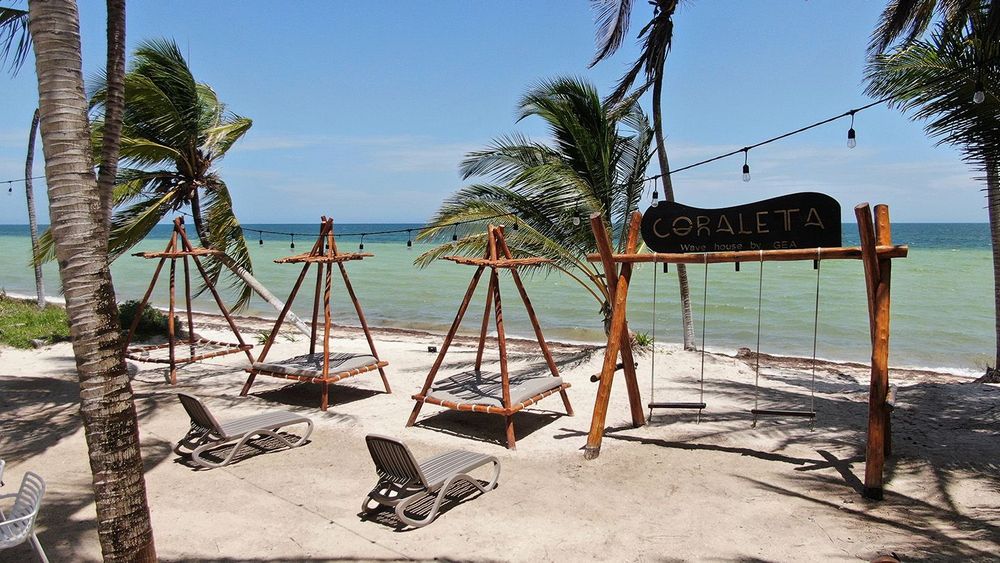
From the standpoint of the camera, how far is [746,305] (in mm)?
23281

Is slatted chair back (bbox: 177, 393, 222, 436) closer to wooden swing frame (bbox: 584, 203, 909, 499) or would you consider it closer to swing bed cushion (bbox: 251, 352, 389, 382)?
swing bed cushion (bbox: 251, 352, 389, 382)

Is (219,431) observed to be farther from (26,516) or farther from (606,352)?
(606,352)

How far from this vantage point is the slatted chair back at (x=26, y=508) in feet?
12.9

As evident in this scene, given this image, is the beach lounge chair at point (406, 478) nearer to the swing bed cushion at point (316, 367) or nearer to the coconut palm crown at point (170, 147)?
the swing bed cushion at point (316, 367)

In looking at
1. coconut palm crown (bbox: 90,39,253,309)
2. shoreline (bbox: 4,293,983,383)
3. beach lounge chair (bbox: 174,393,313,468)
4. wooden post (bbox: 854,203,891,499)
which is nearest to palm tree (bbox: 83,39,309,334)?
coconut palm crown (bbox: 90,39,253,309)

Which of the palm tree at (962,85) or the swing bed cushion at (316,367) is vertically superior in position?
the palm tree at (962,85)

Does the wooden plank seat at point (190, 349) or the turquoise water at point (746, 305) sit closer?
the wooden plank seat at point (190, 349)

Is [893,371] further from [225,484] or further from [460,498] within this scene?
[225,484]

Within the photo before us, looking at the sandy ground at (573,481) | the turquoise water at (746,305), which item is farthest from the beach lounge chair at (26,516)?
the turquoise water at (746,305)

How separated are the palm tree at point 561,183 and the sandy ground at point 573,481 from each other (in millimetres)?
2581

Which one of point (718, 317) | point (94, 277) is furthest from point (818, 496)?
point (718, 317)

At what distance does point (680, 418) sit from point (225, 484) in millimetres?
5067

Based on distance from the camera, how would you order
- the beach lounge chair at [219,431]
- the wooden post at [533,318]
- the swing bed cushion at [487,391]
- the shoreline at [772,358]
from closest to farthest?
1. the beach lounge chair at [219,431]
2. the swing bed cushion at [487,391]
3. the wooden post at [533,318]
4. the shoreline at [772,358]

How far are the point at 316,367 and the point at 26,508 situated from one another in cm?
476
